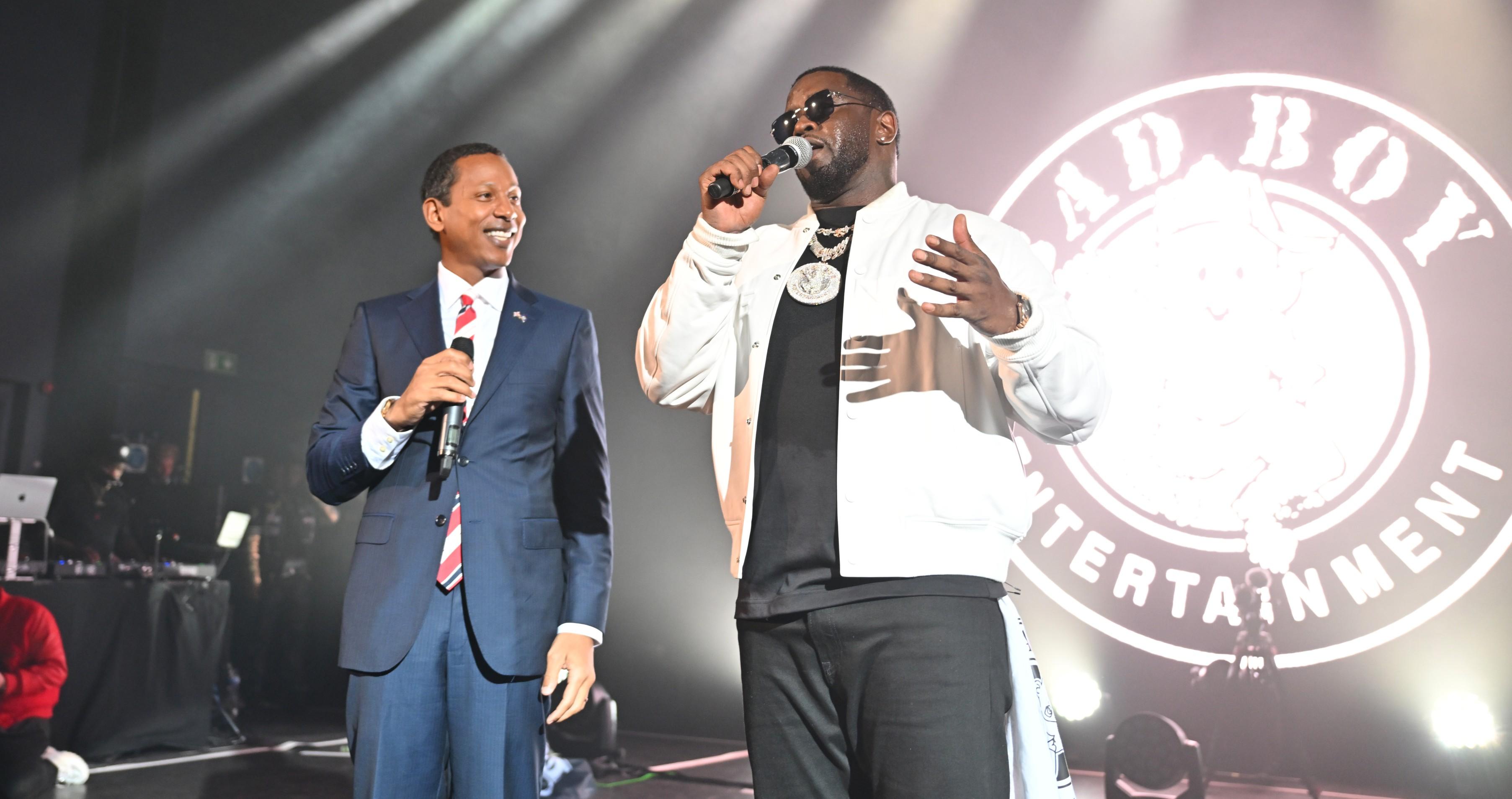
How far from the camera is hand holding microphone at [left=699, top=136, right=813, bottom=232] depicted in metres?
1.43

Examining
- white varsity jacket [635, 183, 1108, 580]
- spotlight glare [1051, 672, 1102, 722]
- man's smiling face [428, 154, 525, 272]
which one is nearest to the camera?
white varsity jacket [635, 183, 1108, 580]

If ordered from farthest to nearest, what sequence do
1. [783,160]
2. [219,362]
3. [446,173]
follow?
[219,362]
[446,173]
[783,160]

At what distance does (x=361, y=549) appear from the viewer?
5.42ft

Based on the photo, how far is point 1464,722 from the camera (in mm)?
3676

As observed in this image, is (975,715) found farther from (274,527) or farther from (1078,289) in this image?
(274,527)

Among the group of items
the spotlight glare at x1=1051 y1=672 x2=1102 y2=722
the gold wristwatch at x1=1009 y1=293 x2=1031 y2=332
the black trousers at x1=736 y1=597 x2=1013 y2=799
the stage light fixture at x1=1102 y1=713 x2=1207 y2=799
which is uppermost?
the gold wristwatch at x1=1009 y1=293 x2=1031 y2=332

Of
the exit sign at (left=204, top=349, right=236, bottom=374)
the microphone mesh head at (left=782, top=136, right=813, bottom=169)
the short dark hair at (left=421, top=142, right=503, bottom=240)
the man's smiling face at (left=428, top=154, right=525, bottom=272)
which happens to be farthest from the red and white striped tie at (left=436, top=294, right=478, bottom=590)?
the exit sign at (left=204, top=349, right=236, bottom=374)

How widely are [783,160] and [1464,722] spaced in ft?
12.1

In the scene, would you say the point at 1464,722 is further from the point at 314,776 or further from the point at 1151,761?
the point at 314,776

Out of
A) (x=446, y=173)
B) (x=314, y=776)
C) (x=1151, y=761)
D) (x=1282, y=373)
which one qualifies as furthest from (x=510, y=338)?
(x=314, y=776)

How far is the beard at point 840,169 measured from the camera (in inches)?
64.4

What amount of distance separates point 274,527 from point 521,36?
3.66 metres

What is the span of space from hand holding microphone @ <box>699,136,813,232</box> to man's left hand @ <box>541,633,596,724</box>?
71 cm

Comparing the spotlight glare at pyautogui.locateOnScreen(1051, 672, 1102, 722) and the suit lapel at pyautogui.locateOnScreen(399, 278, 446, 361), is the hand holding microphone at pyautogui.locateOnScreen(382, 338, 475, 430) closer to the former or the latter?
the suit lapel at pyautogui.locateOnScreen(399, 278, 446, 361)
